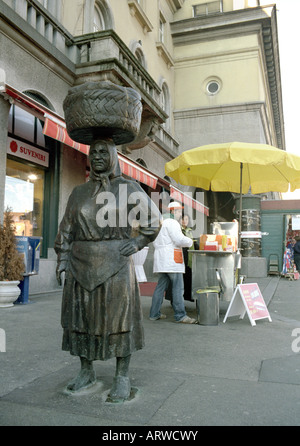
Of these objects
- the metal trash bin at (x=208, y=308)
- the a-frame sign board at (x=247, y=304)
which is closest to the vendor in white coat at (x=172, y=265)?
the metal trash bin at (x=208, y=308)

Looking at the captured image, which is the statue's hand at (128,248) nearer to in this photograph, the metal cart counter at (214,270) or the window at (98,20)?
the metal cart counter at (214,270)

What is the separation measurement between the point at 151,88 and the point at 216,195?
12321 mm

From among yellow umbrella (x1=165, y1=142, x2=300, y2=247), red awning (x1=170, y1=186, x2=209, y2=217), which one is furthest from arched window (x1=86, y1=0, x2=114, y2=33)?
yellow umbrella (x1=165, y1=142, x2=300, y2=247)

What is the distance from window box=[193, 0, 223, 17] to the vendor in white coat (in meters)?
18.6

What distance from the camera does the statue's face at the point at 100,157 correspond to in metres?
3.14

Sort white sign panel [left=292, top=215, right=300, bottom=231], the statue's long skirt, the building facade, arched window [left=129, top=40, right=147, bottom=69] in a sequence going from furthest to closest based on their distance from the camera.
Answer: white sign panel [left=292, top=215, right=300, bottom=231] → arched window [left=129, top=40, right=147, bottom=69] → the building facade → the statue's long skirt

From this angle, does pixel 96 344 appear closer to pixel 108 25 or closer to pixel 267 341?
pixel 267 341

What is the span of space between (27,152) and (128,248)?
667 cm

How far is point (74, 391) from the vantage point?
305cm

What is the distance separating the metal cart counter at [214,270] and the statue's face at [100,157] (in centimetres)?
372

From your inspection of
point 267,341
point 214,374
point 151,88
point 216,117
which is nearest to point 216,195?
point 216,117

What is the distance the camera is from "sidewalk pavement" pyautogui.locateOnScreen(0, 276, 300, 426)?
2.65m

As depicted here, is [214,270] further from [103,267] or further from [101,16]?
[101,16]

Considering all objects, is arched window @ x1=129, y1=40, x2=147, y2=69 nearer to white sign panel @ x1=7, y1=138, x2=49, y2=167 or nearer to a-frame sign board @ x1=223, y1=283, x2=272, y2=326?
white sign panel @ x1=7, y1=138, x2=49, y2=167
